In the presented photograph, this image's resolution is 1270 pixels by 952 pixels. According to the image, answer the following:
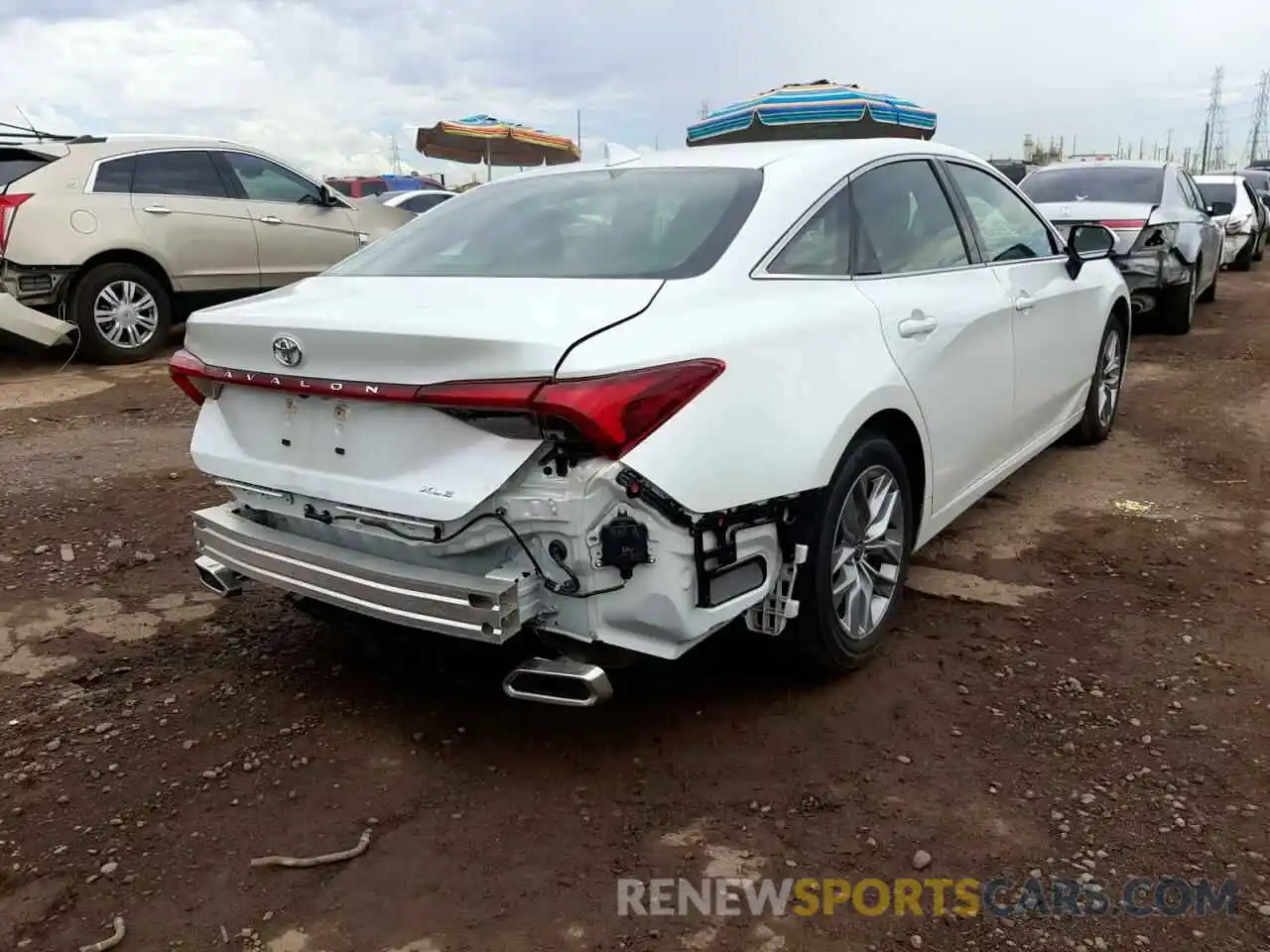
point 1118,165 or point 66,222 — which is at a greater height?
point 1118,165

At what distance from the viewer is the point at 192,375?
2988mm

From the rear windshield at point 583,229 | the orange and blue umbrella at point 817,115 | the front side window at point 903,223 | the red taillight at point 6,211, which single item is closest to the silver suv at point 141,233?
the red taillight at point 6,211

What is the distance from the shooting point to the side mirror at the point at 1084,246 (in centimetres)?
468

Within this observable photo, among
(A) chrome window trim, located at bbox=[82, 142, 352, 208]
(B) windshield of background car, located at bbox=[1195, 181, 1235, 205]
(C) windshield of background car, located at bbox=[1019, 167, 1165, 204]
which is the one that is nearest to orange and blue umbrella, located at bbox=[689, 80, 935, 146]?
(C) windshield of background car, located at bbox=[1019, 167, 1165, 204]

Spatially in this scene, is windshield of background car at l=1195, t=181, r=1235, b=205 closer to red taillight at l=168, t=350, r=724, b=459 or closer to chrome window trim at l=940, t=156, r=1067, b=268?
chrome window trim at l=940, t=156, r=1067, b=268

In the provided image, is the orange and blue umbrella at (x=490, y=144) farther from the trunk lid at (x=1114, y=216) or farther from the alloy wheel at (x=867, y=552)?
the alloy wheel at (x=867, y=552)

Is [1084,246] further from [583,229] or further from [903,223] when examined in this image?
[583,229]

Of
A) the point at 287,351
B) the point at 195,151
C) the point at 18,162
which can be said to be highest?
the point at 195,151

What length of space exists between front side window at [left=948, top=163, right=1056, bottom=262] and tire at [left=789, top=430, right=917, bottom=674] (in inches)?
50.4

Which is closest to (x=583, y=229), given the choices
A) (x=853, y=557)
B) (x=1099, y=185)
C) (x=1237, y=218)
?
(x=853, y=557)

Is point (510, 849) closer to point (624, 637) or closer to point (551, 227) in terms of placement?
point (624, 637)

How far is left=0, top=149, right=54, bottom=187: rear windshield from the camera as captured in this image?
7.83 meters

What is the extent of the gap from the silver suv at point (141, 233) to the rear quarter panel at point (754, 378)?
22.0 ft

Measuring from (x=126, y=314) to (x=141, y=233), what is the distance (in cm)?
64
